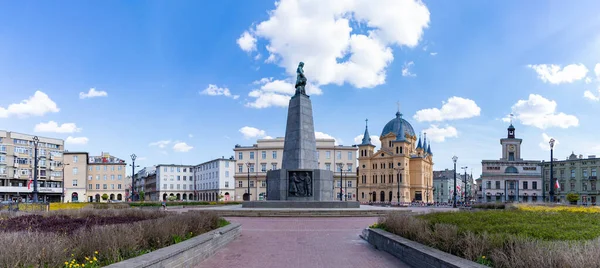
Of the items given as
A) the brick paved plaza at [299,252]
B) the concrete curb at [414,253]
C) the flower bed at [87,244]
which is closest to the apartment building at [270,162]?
the brick paved plaza at [299,252]

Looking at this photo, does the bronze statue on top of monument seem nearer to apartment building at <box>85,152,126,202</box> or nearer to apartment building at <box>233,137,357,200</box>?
apartment building at <box>233,137,357,200</box>

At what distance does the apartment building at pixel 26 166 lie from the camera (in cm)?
7594

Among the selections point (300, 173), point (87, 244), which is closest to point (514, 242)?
point (87, 244)

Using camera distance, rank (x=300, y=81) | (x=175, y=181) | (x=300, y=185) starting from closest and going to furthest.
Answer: (x=300, y=185)
(x=300, y=81)
(x=175, y=181)

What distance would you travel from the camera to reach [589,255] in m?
5.96

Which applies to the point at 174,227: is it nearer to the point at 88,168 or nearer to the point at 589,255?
the point at 589,255

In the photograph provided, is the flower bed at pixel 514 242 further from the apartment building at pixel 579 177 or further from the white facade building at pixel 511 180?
the white facade building at pixel 511 180

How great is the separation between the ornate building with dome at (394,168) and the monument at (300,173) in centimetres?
6561

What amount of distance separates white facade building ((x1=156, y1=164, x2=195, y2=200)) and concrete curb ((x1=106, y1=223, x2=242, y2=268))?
104 metres

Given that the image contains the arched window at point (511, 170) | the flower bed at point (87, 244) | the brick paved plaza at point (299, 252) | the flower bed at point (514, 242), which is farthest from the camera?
the arched window at point (511, 170)

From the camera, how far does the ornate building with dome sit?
99938mm

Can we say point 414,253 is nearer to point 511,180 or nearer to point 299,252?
point 299,252

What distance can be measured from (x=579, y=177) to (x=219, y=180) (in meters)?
79.8

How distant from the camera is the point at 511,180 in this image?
98.1 metres
